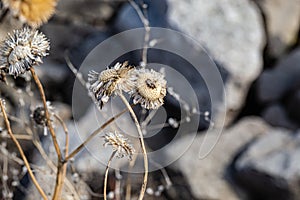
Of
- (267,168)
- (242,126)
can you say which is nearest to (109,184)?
(267,168)

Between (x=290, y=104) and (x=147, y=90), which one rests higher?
(x=290, y=104)

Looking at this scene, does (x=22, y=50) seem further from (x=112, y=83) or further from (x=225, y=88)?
(x=225, y=88)

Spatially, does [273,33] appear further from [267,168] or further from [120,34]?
[267,168]

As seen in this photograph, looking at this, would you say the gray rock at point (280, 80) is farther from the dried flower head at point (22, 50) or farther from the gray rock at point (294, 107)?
the dried flower head at point (22, 50)

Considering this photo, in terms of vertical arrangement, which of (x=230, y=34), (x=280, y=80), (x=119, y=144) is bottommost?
(x=119, y=144)

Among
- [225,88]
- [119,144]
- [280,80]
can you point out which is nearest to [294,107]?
[280,80]

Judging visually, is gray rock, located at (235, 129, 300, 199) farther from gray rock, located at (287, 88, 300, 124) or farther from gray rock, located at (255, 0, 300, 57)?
gray rock, located at (255, 0, 300, 57)
